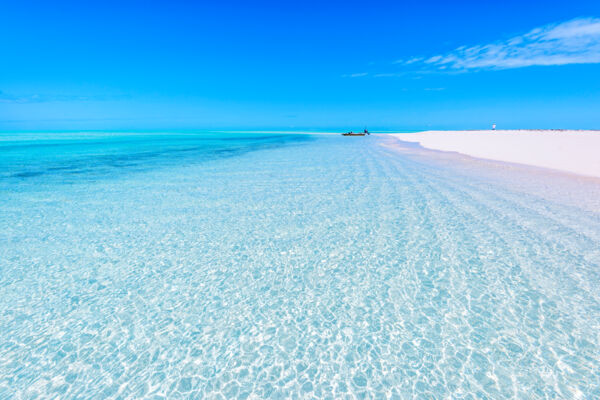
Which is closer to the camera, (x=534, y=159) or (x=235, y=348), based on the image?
(x=235, y=348)

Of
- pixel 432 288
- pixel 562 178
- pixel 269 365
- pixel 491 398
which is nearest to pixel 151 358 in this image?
pixel 269 365

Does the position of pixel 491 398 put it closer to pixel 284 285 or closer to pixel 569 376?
pixel 569 376

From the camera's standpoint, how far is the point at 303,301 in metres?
3.50

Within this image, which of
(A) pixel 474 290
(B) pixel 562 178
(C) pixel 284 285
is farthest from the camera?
(B) pixel 562 178

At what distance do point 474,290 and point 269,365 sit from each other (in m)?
2.70

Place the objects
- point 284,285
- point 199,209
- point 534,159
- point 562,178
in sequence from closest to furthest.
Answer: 1. point 284,285
2. point 199,209
3. point 562,178
4. point 534,159

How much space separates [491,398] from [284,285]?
2.38 metres

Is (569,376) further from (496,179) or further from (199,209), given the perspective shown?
(496,179)

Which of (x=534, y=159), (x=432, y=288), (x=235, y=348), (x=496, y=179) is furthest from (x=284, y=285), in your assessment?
(x=534, y=159)

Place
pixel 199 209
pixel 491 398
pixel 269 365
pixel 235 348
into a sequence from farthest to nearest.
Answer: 1. pixel 199 209
2. pixel 235 348
3. pixel 269 365
4. pixel 491 398

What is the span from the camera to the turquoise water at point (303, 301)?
8.10ft

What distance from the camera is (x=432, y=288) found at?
12.1 feet

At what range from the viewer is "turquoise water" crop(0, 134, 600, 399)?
2469 mm

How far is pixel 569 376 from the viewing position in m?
2.44
